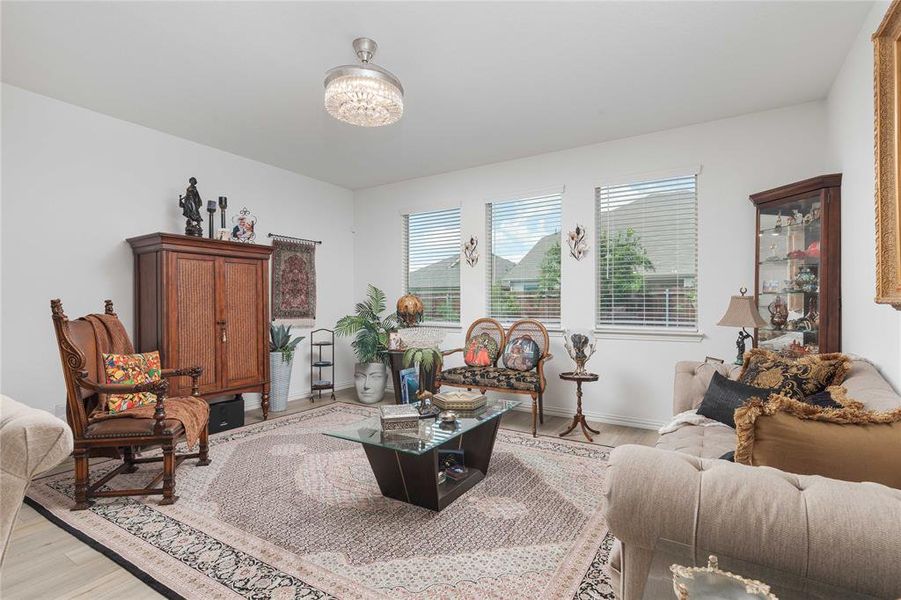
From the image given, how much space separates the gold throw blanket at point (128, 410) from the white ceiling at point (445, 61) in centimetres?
176

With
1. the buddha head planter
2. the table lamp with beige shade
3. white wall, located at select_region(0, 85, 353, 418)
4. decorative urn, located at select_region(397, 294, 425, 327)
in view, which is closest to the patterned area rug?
white wall, located at select_region(0, 85, 353, 418)

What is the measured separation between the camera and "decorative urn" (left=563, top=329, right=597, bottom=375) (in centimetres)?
396

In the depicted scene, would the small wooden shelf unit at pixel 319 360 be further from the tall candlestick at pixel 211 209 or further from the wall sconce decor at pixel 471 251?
the wall sconce decor at pixel 471 251

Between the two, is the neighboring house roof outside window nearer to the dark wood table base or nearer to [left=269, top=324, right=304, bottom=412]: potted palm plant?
the dark wood table base

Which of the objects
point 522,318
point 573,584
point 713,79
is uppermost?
point 713,79

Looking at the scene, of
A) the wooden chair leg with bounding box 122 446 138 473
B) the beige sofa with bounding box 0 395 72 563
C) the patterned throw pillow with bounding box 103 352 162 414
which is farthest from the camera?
the wooden chair leg with bounding box 122 446 138 473

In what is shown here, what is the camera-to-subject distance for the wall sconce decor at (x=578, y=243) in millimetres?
4469

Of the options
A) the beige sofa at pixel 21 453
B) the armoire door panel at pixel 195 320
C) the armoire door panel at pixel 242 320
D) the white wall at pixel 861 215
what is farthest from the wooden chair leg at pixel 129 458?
the white wall at pixel 861 215

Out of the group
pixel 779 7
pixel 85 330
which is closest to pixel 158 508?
pixel 85 330

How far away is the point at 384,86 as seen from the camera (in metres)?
2.50

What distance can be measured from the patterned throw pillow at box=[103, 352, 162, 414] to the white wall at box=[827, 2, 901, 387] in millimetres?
4171

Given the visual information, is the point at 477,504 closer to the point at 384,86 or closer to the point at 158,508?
the point at 158,508

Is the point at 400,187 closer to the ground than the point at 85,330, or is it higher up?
higher up

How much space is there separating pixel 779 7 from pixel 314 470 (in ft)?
13.0
